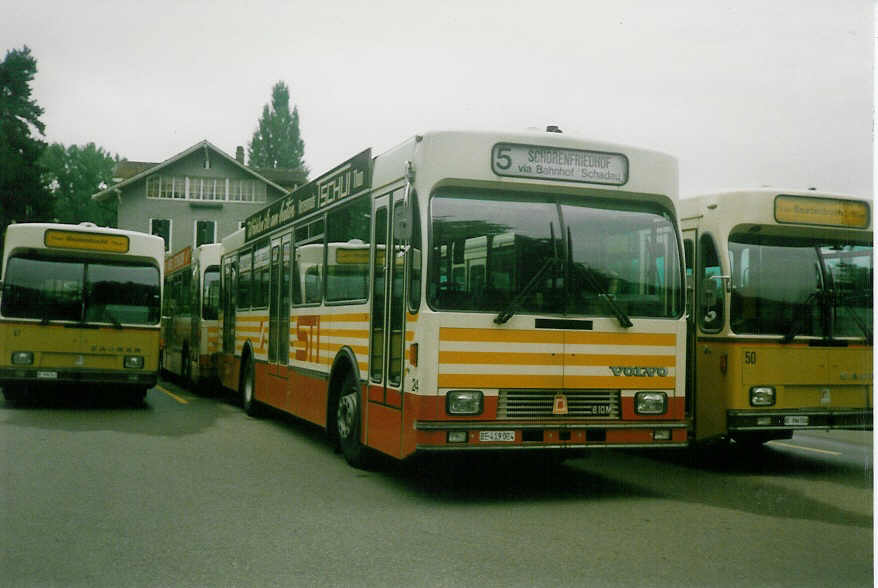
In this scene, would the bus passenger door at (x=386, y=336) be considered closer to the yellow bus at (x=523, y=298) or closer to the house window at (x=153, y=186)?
the yellow bus at (x=523, y=298)

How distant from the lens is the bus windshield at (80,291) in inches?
574

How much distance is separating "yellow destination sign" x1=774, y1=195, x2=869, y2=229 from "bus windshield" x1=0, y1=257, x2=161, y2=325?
10063mm

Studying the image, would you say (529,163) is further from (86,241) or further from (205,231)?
(205,231)

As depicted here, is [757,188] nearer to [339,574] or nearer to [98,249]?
[339,574]

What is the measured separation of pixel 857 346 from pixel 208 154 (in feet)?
155

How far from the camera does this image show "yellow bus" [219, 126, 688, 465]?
7625 mm

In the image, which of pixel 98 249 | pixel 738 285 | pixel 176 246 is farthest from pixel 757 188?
pixel 176 246

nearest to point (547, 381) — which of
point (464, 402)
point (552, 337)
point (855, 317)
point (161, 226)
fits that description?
point (552, 337)

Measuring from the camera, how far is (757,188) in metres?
9.78

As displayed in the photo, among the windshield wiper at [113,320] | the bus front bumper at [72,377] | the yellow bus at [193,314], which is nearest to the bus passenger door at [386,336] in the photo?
the bus front bumper at [72,377]

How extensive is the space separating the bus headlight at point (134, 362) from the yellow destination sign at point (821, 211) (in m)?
10.1

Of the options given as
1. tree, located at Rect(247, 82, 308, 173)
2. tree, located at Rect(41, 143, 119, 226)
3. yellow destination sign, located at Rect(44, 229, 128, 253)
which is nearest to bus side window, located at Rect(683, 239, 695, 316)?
tree, located at Rect(41, 143, 119, 226)

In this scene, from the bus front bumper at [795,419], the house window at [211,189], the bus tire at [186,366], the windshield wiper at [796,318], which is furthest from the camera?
the house window at [211,189]

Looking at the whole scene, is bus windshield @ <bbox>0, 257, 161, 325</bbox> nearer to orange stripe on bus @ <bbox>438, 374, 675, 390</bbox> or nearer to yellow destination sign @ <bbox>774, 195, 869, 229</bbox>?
orange stripe on bus @ <bbox>438, 374, 675, 390</bbox>
